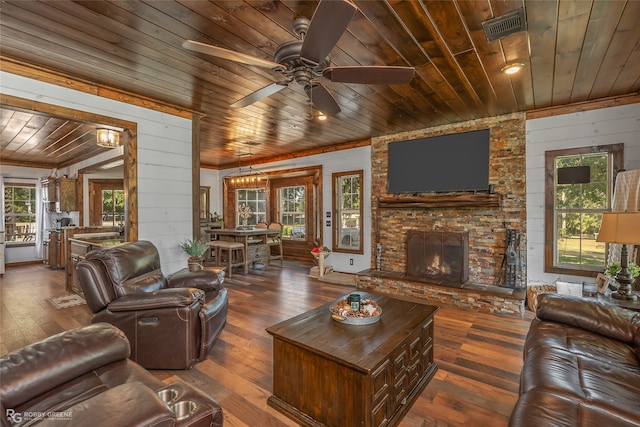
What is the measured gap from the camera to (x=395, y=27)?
2.23 metres

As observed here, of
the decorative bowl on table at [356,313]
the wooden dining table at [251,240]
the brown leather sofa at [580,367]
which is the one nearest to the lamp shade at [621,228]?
the brown leather sofa at [580,367]

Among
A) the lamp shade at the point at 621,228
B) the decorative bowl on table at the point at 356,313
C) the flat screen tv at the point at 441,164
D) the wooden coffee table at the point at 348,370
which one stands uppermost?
the flat screen tv at the point at 441,164

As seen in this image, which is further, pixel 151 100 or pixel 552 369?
pixel 151 100

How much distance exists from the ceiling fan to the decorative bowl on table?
173 centimetres

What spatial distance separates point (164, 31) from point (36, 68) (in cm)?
158

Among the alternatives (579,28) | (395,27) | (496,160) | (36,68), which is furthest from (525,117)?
(36,68)

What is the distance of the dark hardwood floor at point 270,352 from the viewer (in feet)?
6.61

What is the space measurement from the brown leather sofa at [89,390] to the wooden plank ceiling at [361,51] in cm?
212

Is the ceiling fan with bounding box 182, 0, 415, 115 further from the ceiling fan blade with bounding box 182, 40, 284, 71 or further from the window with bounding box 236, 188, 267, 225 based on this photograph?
the window with bounding box 236, 188, 267, 225

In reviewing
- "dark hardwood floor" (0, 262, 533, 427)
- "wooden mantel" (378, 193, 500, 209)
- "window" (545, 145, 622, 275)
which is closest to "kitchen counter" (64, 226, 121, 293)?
"dark hardwood floor" (0, 262, 533, 427)

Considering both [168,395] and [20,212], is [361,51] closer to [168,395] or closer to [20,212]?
[168,395]

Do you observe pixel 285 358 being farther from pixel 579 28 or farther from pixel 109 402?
pixel 579 28

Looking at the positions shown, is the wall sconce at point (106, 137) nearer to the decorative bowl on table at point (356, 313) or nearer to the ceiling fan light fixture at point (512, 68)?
the decorative bowl on table at point (356, 313)

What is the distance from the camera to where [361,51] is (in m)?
2.54
